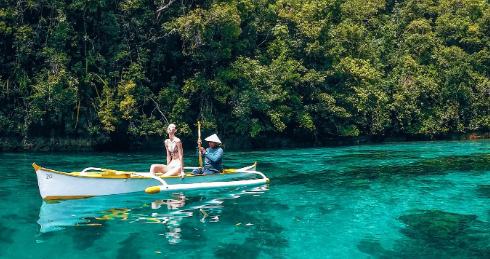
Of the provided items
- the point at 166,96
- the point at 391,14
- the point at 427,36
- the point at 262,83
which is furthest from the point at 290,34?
the point at 391,14

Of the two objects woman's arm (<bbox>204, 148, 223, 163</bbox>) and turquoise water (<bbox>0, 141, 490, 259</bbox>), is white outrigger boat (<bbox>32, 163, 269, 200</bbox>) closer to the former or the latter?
turquoise water (<bbox>0, 141, 490, 259</bbox>)

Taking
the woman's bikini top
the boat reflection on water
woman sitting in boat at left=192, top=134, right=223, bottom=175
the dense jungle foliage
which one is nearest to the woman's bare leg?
the woman's bikini top

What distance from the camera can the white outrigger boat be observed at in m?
10.3

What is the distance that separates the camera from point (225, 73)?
28547 mm

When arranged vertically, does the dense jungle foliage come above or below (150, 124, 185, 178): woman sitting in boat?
above

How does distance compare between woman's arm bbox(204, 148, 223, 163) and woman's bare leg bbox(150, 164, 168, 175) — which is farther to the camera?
woman's arm bbox(204, 148, 223, 163)

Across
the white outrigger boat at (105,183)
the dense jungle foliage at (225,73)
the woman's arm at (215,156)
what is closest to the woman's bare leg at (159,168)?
the white outrigger boat at (105,183)

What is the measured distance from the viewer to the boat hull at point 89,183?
10289 mm

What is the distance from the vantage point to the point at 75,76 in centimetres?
2531

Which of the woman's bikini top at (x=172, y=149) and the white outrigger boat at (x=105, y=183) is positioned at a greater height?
the woman's bikini top at (x=172, y=149)

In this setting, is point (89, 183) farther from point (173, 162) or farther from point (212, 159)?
point (212, 159)

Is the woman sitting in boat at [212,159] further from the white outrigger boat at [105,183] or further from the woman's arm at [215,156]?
the white outrigger boat at [105,183]

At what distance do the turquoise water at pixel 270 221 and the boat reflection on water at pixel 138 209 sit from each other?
0.07ft

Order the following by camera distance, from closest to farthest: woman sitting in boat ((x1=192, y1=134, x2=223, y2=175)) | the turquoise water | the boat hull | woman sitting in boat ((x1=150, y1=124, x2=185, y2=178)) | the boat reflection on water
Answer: the turquoise water, the boat reflection on water, the boat hull, woman sitting in boat ((x1=150, y1=124, x2=185, y2=178)), woman sitting in boat ((x1=192, y1=134, x2=223, y2=175))
